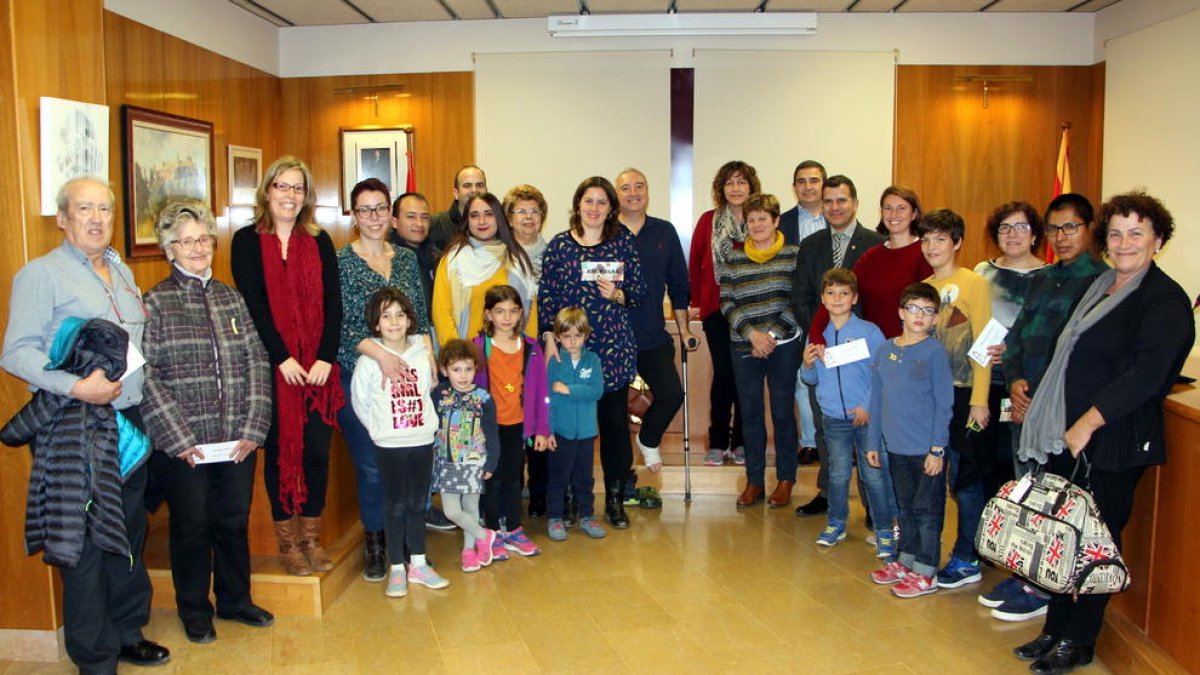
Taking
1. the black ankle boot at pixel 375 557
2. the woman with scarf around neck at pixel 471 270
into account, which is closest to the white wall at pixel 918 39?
the woman with scarf around neck at pixel 471 270

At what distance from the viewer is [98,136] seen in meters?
3.14

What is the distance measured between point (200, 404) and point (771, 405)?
268 centimetres

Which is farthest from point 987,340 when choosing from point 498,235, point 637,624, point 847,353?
point 498,235

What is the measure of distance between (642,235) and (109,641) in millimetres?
2815

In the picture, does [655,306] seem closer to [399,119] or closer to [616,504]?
[616,504]

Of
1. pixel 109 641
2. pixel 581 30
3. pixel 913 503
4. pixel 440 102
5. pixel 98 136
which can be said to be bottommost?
pixel 109 641

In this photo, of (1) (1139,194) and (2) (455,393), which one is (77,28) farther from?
(1) (1139,194)

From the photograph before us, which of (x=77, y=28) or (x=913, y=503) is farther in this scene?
(x=913, y=503)

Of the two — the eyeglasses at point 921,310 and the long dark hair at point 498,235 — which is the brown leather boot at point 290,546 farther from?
the eyeglasses at point 921,310

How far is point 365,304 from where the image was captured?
11.7 ft

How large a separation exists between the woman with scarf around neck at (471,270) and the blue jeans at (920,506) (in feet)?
5.98

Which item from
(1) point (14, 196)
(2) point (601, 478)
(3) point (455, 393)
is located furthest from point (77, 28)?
(2) point (601, 478)

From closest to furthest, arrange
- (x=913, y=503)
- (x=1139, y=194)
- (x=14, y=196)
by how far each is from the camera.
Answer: (x=1139, y=194) → (x=14, y=196) → (x=913, y=503)

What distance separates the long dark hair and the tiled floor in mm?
1326
